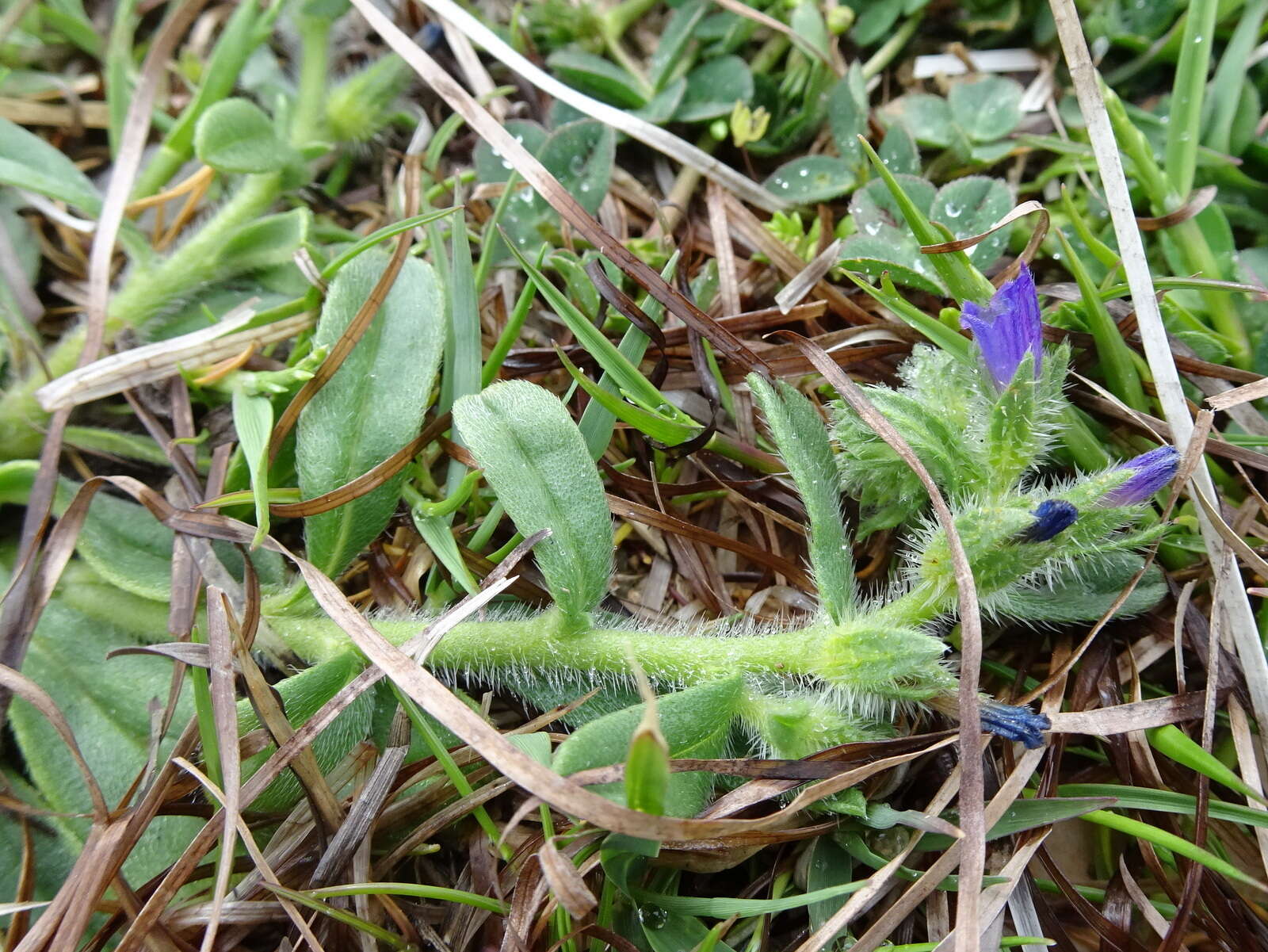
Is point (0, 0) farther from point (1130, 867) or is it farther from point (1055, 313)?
point (1130, 867)

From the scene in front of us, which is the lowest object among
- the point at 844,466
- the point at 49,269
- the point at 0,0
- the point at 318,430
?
the point at 844,466

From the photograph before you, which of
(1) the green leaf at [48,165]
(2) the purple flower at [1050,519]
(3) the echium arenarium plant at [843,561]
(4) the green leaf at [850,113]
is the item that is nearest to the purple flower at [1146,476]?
(3) the echium arenarium plant at [843,561]

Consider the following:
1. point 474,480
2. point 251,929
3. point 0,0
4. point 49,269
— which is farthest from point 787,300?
point 0,0

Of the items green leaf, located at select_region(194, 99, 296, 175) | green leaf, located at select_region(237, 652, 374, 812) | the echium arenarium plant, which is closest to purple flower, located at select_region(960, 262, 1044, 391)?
the echium arenarium plant

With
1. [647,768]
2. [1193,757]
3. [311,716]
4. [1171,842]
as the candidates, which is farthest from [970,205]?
[311,716]

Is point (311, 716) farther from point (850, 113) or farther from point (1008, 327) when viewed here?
point (850, 113)

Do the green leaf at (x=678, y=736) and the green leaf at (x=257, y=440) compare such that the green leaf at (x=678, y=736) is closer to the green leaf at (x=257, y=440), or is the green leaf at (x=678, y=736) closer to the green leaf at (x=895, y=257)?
the green leaf at (x=257, y=440)

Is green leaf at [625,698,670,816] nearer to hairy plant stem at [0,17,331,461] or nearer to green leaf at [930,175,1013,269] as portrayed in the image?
green leaf at [930,175,1013,269]
